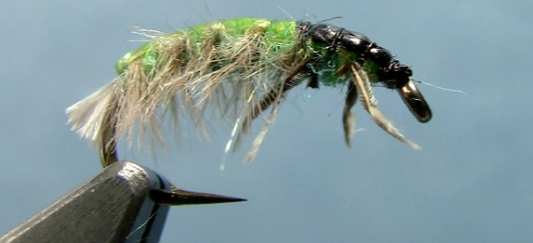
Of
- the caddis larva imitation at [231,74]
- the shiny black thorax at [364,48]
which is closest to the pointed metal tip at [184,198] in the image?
the caddis larva imitation at [231,74]

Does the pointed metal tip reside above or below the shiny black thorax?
below

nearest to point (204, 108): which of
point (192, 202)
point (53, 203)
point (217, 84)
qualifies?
point (217, 84)

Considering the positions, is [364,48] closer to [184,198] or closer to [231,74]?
[231,74]

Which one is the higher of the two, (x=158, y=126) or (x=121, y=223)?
(x=121, y=223)

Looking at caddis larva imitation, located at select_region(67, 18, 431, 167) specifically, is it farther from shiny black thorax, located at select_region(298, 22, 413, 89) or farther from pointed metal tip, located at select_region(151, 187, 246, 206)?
pointed metal tip, located at select_region(151, 187, 246, 206)

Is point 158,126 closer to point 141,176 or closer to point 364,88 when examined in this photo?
point 364,88

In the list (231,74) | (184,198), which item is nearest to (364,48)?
(231,74)

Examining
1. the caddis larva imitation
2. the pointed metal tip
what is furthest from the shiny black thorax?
the pointed metal tip

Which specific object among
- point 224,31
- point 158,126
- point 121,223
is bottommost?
point 158,126
